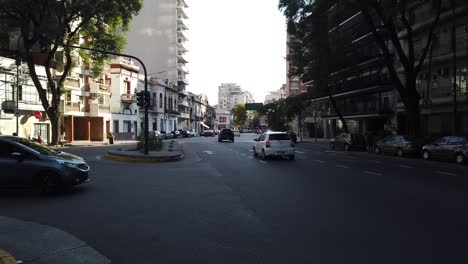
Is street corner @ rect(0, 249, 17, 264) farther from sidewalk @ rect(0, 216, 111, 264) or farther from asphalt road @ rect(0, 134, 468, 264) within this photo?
asphalt road @ rect(0, 134, 468, 264)

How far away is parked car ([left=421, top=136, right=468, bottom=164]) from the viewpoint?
67.8 ft

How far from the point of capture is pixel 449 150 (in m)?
21.5

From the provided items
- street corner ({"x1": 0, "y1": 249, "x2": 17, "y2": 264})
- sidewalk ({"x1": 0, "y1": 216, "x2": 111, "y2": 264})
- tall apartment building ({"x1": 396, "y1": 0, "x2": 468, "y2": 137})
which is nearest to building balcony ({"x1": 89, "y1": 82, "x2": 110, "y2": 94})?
tall apartment building ({"x1": 396, "y1": 0, "x2": 468, "y2": 137})

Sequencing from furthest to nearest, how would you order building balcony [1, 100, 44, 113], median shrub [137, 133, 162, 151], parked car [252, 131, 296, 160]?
building balcony [1, 100, 44, 113]
median shrub [137, 133, 162, 151]
parked car [252, 131, 296, 160]

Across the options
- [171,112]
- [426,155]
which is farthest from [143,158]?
[171,112]

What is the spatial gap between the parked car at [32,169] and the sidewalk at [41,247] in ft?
11.0

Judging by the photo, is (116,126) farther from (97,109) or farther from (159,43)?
(159,43)

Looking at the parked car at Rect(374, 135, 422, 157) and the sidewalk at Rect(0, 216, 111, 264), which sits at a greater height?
the parked car at Rect(374, 135, 422, 157)

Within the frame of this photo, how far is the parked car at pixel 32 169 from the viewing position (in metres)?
10.4

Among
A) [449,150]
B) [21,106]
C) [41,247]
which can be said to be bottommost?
[41,247]

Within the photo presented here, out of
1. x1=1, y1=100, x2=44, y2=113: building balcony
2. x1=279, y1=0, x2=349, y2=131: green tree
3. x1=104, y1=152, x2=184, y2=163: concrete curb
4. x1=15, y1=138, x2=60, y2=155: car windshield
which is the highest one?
x1=279, y1=0, x2=349, y2=131: green tree

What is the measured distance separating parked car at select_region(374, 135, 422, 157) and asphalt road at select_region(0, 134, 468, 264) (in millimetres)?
13110

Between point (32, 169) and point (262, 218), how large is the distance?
6.39 meters

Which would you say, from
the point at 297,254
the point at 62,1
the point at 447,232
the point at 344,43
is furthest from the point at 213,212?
the point at 62,1
